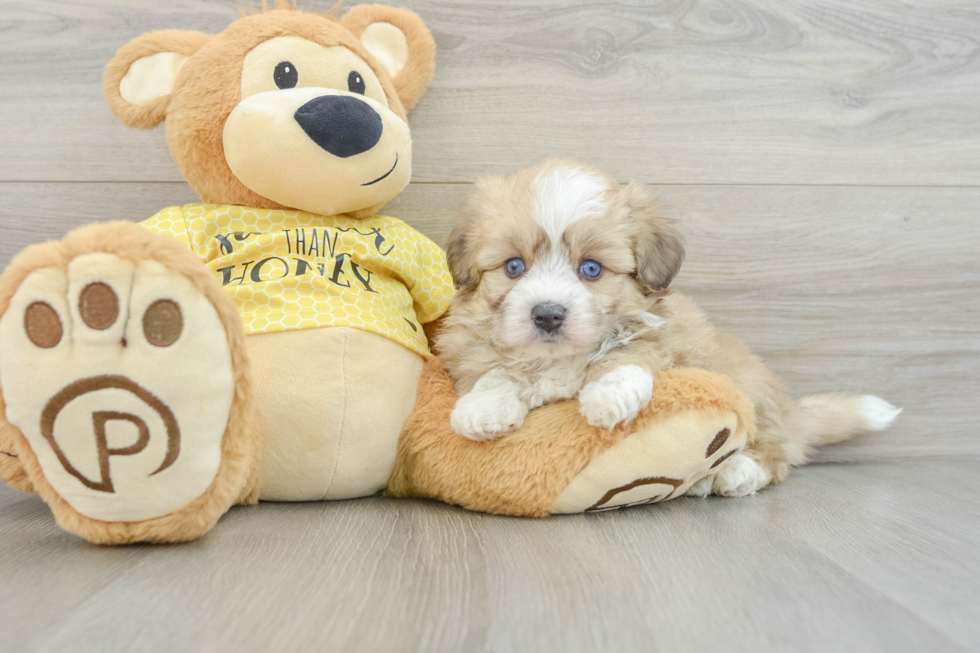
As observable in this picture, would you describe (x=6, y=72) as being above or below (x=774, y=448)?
above

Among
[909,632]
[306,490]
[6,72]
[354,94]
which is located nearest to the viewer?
[909,632]

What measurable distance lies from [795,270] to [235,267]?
60.0 inches

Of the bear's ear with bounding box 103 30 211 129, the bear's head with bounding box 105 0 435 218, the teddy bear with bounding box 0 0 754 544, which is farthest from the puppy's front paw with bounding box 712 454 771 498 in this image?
the bear's ear with bounding box 103 30 211 129

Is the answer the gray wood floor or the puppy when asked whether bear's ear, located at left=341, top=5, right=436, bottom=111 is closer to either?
the gray wood floor

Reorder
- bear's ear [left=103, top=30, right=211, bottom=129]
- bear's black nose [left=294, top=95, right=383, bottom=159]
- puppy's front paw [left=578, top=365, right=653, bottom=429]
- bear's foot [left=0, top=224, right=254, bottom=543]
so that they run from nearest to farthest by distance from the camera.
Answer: bear's foot [left=0, top=224, right=254, bottom=543]
puppy's front paw [left=578, top=365, right=653, bottom=429]
bear's black nose [left=294, top=95, right=383, bottom=159]
bear's ear [left=103, top=30, right=211, bottom=129]

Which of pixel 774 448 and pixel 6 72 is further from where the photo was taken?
pixel 6 72

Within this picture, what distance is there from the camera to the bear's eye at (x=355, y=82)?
1.48 metres

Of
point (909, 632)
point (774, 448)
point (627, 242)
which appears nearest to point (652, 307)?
point (627, 242)

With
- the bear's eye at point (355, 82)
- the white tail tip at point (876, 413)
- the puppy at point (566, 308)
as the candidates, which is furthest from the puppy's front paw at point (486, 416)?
the white tail tip at point (876, 413)

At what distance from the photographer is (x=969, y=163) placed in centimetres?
195

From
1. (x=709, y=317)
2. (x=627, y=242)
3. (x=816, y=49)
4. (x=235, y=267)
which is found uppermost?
(x=816, y=49)

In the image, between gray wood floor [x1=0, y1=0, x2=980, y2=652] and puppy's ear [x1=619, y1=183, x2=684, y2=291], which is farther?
gray wood floor [x1=0, y1=0, x2=980, y2=652]

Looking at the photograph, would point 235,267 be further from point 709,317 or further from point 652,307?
point 709,317

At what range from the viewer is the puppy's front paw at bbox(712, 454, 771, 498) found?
1.52 meters
